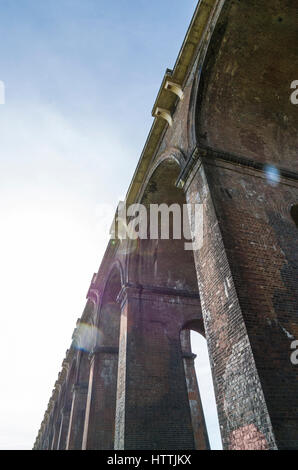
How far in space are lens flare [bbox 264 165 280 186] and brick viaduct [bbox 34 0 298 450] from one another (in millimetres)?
106

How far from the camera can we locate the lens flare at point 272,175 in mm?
6109

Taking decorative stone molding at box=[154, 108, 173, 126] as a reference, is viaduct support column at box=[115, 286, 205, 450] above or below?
below

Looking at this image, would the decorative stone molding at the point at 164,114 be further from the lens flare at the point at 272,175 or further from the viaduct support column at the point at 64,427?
the viaduct support column at the point at 64,427

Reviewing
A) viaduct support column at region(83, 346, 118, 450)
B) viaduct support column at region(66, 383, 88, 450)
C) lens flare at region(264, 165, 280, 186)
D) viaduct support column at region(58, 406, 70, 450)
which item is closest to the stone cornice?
lens flare at region(264, 165, 280, 186)

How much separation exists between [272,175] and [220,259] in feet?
8.70

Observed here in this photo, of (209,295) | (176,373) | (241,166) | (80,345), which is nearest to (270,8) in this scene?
(241,166)

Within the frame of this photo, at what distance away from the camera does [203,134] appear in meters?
6.27

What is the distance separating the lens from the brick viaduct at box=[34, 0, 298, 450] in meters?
3.76

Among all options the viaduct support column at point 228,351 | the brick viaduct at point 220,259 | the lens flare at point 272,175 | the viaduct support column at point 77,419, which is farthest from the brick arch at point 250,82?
the viaduct support column at point 77,419

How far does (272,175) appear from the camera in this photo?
6.20m

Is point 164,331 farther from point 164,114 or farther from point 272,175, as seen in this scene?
point 164,114

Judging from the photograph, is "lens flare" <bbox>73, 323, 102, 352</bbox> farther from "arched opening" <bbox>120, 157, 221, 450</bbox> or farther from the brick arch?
the brick arch

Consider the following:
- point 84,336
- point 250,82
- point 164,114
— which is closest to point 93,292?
point 84,336

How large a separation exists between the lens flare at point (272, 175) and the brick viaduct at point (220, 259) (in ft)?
0.35
